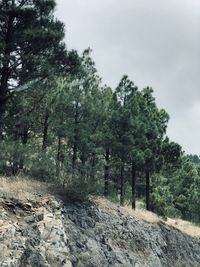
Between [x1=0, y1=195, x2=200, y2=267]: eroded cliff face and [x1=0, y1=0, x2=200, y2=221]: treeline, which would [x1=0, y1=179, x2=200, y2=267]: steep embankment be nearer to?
[x1=0, y1=195, x2=200, y2=267]: eroded cliff face

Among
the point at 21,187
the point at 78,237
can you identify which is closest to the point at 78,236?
the point at 78,237

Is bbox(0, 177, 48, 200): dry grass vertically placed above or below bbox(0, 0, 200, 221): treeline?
below

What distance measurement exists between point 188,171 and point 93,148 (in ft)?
113

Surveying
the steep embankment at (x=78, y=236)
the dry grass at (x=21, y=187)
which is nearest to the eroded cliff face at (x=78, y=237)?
the steep embankment at (x=78, y=236)

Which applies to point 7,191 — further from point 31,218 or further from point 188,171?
point 188,171

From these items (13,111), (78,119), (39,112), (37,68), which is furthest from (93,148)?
(37,68)

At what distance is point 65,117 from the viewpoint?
119ft

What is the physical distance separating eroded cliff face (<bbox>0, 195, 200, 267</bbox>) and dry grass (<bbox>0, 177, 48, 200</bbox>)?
64 centimetres

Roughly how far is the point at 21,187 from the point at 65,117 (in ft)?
40.6

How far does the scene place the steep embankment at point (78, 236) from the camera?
19770 millimetres

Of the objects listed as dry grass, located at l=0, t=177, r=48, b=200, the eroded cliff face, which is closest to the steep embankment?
the eroded cliff face

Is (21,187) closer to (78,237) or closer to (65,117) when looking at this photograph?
(78,237)

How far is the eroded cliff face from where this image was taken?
64.8 feet

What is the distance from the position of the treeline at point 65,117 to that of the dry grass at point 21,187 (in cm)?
102
